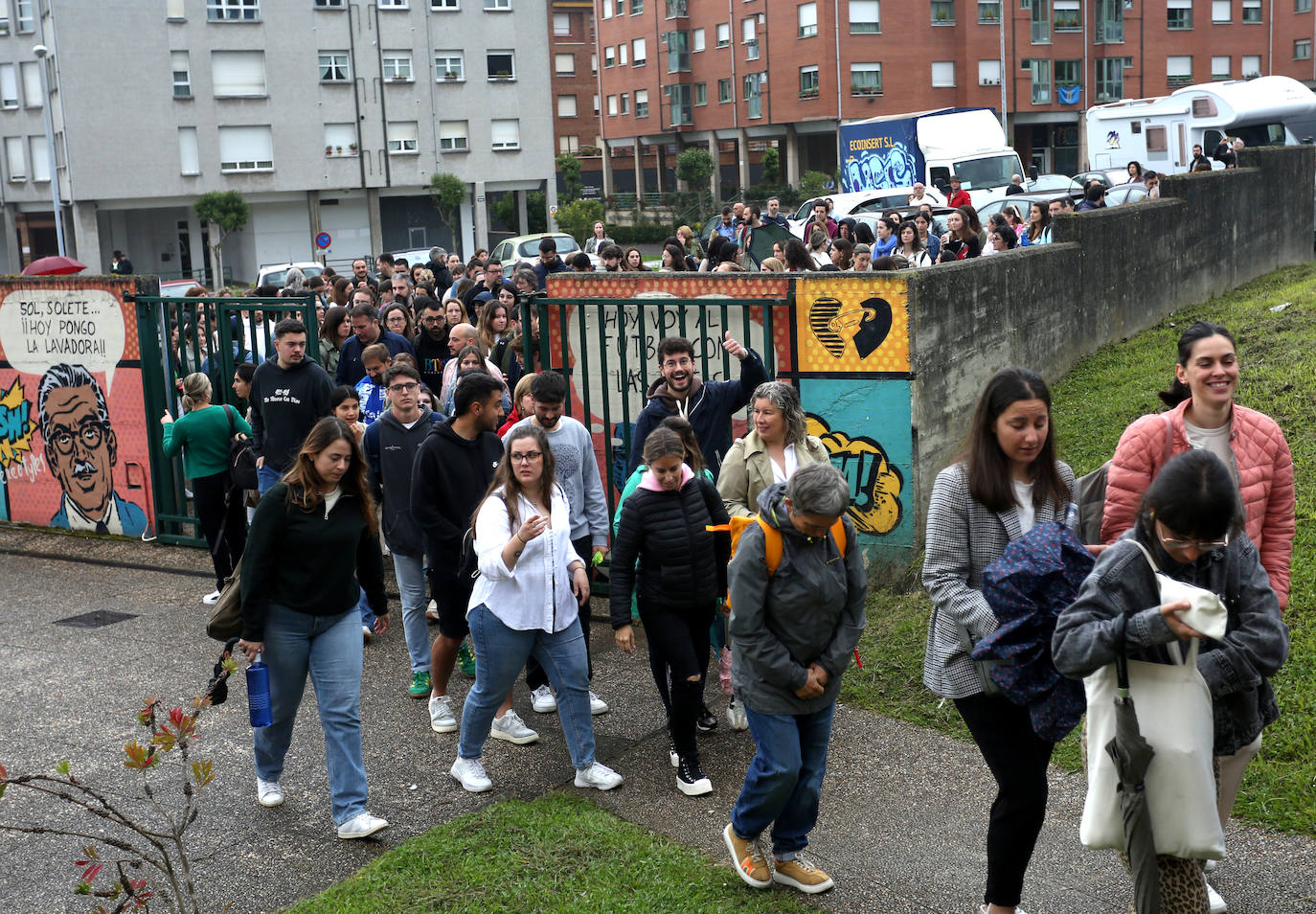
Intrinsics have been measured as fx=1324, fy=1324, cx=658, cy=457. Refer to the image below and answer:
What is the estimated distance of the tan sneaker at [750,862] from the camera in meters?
4.79

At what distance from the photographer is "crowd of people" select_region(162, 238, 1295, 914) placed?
3613 mm

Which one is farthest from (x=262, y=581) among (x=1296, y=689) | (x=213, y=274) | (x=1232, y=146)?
(x=213, y=274)

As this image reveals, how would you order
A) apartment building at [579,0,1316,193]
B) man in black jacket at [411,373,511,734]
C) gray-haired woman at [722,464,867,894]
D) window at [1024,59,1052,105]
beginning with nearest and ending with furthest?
1. gray-haired woman at [722,464,867,894]
2. man in black jacket at [411,373,511,734]
3. apartment building at [579,0,1316,193]
4. window at [1024,59,1052,105]

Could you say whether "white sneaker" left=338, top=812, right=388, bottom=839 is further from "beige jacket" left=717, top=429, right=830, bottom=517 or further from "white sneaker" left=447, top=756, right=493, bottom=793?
"beige jacket" left=717, top=429, right=830, bottom=517

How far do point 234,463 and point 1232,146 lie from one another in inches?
816

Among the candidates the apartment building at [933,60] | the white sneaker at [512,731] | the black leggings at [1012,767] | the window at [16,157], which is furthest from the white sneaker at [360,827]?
the apartment building at [933,60]

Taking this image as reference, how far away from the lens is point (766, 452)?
19.9ft

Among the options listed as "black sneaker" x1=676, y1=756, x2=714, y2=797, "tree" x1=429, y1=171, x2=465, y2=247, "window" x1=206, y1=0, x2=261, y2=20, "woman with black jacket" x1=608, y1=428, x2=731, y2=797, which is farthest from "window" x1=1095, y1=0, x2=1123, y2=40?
"black sneaker" x1=676, y1=756, x2=714, y2=797

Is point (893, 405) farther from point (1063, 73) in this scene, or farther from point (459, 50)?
point (1063, 73)

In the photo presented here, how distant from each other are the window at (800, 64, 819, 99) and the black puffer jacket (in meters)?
53.9

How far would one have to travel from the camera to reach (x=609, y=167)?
7344cm

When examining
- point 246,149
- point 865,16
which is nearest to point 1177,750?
point 246,149

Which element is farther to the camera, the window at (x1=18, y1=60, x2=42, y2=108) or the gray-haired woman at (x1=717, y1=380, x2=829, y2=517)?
the window at (x1=18, y1=60, x2=42, y2=108)

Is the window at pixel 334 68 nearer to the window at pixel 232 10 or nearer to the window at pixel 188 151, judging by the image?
the window at pixel 232 10
